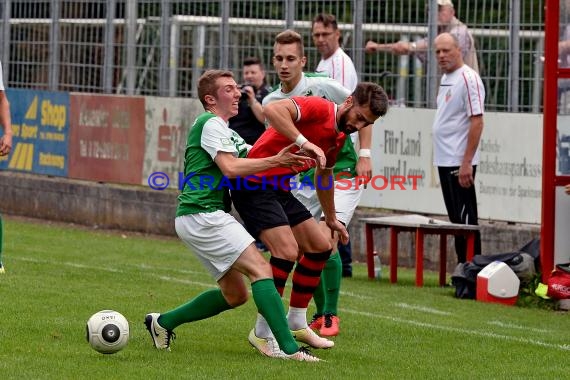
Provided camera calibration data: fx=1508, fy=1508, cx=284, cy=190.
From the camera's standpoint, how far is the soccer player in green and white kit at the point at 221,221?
8.51 meters

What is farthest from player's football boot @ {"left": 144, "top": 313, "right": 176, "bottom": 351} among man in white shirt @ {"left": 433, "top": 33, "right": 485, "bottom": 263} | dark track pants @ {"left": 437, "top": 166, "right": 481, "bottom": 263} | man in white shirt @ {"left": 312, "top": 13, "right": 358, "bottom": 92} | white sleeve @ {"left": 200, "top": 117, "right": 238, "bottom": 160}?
dark track pants @ {"left": 437, "top": 166, "right": 481, "bottom": 263}

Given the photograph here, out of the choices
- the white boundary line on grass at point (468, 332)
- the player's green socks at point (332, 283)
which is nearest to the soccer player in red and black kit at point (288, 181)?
the player's green socks at point (332, 283)

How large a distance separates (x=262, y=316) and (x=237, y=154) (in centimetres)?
98

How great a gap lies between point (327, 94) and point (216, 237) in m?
2.83

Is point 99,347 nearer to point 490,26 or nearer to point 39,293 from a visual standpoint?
point 39,293

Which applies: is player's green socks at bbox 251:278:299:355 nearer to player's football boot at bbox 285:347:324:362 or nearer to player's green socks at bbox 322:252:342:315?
player's football boot at bbox 285:347:324:362

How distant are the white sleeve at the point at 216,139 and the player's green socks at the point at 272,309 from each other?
0.77 m

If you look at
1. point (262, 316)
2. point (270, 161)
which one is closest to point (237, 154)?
point (270, 161)

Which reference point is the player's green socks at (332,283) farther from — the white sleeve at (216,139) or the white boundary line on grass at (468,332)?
the white sleeve at (216,139)

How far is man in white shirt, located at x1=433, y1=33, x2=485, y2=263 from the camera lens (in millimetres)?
13961

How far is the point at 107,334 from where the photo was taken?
337 inches

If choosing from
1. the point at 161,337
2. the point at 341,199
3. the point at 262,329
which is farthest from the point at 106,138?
the point at 262,329

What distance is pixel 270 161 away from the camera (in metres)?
8.34

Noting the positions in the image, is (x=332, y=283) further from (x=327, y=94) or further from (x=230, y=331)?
(x=327, y=94)
